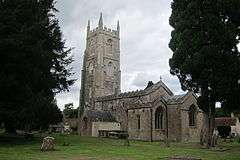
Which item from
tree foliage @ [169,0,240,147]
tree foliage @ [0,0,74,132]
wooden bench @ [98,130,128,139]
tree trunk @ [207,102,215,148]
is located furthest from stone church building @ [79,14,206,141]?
tree foliage @ [0,0,74,132]

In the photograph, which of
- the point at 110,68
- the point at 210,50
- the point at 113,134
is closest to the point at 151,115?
the point at 113,134

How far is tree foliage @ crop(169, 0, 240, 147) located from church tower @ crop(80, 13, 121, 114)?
57.5 meters

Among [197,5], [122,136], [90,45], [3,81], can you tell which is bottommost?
[122,136]

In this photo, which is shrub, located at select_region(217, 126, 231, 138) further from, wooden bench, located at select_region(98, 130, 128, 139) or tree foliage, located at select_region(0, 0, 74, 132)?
tree foliage, located at select_region(0, 0, 74, 132)


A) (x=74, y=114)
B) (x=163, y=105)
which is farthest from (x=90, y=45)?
(x=163, y=105)

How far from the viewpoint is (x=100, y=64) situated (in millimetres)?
91000

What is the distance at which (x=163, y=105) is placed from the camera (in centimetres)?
4969

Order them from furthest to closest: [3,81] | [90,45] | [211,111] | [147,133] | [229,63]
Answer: [90,45], [147,133], [211,111], [229,63], [3,81]

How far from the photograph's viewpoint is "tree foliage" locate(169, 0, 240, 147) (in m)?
29.3

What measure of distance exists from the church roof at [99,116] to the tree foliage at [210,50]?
27.6 metres

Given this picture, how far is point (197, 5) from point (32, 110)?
56.5 ft

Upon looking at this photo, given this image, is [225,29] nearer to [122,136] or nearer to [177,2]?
[177,2]

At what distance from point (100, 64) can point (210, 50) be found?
63080 millimetres

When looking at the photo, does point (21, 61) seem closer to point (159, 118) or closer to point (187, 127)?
point (159, 118)
